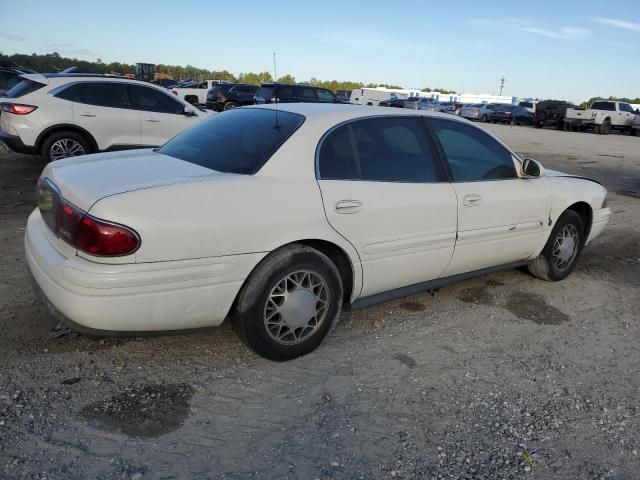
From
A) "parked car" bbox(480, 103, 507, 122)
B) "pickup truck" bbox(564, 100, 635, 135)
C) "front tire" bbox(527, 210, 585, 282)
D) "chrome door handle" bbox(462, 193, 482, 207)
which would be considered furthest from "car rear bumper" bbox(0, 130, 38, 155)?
"parked car" bbox(480, 103, 507, 122)

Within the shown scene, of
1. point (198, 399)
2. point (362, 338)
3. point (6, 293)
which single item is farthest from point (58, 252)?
point (362, 338)

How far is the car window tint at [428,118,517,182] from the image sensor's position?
403cm

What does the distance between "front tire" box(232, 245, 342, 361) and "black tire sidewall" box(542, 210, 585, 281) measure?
238 cm

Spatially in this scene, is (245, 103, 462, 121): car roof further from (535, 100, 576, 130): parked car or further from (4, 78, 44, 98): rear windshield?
(535, 100, 576, 130): parked car

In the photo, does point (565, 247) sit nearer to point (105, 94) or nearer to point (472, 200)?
point (472, 200)

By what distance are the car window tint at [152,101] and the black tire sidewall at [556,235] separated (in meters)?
6.72

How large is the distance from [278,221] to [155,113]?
683 centimetres

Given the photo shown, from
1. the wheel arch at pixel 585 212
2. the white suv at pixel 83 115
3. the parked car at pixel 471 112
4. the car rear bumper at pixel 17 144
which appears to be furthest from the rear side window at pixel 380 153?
the parked car at pixel 471 112

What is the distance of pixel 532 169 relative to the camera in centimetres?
441

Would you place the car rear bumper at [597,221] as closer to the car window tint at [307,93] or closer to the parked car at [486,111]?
the car window tint at [307,93]

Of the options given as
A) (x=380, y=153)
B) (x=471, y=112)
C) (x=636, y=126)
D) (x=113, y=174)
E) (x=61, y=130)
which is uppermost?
(x=380, y=153)

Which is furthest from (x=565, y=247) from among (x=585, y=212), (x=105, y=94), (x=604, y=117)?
(x=604, y=117)

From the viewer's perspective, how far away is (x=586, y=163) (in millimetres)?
14656

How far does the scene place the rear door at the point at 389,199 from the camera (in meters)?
3.37
